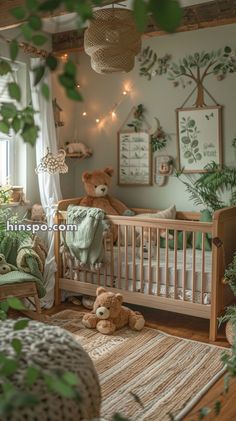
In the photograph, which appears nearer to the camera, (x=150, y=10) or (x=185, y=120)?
(x=150, y=10)

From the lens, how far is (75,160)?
185 inches

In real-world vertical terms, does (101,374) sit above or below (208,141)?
below

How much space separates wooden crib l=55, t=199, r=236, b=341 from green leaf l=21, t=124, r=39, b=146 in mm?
2430

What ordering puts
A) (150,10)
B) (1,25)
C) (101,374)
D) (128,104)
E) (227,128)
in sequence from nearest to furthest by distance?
(150,10), (101,374), (1,25), (227,128), (128,104)

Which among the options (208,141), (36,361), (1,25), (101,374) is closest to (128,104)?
(208,141)

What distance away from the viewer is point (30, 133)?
0.67 m

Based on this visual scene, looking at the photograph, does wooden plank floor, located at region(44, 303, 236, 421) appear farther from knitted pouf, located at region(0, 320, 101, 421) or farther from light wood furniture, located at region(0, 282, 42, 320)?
knitted pouf, located at region(0, 320, 101, 421)

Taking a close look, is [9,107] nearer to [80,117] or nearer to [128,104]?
[128,104]

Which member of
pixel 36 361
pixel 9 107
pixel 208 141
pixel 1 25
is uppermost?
pixel 1 25

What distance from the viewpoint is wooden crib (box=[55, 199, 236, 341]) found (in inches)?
122

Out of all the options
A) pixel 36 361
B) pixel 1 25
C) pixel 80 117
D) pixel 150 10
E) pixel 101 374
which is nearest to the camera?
pixel 150 10

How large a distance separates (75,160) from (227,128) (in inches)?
64.8
